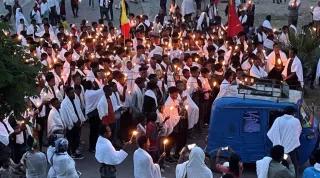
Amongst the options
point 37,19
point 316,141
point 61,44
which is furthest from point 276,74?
point 37,19

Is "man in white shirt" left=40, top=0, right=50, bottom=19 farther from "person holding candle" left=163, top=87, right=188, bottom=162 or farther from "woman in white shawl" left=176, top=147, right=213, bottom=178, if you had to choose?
"woman in white shawl" left=176, top=147, right=213, bottom=178

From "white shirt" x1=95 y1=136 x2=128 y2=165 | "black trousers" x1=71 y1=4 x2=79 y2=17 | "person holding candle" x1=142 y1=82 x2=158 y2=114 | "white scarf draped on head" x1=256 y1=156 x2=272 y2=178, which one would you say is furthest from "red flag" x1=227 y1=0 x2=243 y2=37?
→ "black trousers" x1=71 y1=4 x2=79 y2=17

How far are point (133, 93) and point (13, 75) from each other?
5.94m

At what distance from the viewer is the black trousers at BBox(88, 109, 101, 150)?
609 inches

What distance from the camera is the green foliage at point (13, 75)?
10.0 meters

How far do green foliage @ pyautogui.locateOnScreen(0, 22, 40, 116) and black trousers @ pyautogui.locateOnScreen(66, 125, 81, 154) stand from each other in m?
4.52

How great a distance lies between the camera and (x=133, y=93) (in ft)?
52.1

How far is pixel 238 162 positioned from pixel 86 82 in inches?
245

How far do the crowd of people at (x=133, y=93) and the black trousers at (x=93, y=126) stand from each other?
21 millimetres

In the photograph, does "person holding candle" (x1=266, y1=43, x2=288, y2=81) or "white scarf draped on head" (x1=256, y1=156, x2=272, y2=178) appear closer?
"white scarf draped on head" (x1=256, y1=156, x2=272, y2=178)

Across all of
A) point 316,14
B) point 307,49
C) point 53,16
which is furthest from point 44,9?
point 307,49

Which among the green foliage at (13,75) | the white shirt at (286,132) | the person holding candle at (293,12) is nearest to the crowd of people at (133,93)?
the green foliage at (13,75)

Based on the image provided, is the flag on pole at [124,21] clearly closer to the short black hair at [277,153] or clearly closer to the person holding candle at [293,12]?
the person holding candle at [293,12]

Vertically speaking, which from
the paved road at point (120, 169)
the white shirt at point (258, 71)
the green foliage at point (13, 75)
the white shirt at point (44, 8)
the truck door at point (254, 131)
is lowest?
the paved road at point (120, 169)
